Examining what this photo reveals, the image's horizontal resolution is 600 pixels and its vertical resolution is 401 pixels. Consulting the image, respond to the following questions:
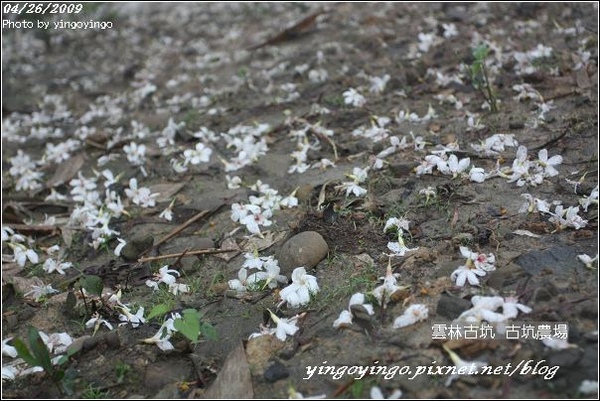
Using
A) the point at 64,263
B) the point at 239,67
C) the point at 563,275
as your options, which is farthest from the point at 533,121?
the point at 239,67

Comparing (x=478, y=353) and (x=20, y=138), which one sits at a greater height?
(x=478, y=353)

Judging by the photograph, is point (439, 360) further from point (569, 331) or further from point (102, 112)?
point (102, 112)

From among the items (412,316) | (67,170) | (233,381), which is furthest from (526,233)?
(67,170)

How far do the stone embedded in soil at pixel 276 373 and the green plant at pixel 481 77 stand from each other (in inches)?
108

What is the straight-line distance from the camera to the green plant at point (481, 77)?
13.8ft

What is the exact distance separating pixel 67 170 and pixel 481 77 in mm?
3438

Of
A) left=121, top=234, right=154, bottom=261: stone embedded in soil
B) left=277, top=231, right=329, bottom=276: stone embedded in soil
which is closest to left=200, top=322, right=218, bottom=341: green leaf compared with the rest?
left=277, top=231, right=329, bottom=276: stone embedded in soil

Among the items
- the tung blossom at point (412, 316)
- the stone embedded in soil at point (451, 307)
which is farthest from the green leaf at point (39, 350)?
the stone embedded in soil at point (451, 307)

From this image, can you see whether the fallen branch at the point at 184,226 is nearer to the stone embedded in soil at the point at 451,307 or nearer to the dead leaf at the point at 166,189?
the dead leaf at the point at 166,189

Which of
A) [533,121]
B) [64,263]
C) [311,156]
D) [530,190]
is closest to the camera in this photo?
[530,190]

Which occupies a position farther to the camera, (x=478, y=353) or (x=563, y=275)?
(x=563, y=275)

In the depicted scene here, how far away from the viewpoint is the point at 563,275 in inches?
97.9

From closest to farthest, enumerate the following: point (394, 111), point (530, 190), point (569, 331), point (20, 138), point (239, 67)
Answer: point (569, 331), point (530, 190), point (394, 111), point (20, 138), point (239, 67)

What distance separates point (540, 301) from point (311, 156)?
2.29 meters
